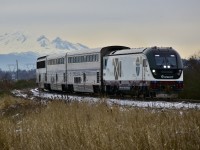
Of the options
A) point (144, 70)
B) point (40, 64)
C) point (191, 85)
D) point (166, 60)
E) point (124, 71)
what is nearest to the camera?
point (144, 70)

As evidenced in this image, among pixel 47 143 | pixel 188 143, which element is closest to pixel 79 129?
pixel 47 143

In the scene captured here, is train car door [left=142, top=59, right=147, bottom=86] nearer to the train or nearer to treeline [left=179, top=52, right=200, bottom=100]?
the train

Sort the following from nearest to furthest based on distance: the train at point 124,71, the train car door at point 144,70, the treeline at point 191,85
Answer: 1. the train at point 124,71
2. the train car door at point 144,70
3. the treeline at point 191,85

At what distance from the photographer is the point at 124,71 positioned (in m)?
31.3

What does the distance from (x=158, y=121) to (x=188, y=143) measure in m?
2.71

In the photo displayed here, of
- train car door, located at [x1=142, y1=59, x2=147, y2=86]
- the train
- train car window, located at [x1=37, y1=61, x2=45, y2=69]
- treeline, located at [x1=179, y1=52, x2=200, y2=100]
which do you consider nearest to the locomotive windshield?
the train

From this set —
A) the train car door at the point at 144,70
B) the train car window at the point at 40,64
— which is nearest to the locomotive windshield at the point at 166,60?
the train car door at the point at 144,70

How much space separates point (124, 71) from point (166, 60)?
316cm

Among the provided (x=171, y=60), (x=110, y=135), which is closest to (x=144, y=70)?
(x=171, y=60)

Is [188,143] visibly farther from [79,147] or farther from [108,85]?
[108,85]

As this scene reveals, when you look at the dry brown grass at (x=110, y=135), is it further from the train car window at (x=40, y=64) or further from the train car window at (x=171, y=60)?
the train car window at (x=40, y=64)

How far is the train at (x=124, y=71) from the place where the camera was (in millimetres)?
28562

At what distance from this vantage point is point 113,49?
36.6 meters

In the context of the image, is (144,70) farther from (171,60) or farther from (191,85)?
(191,85)
